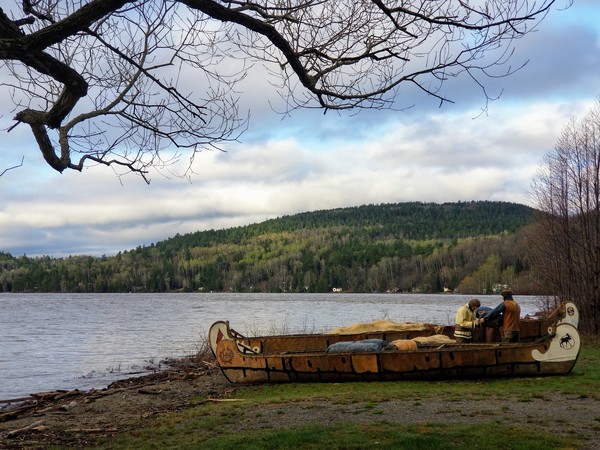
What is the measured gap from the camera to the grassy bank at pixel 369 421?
9.40 m

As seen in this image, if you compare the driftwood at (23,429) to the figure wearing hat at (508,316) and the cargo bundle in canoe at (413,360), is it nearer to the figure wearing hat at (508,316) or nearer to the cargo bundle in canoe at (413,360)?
the cargo bundle in canoe at (413,360)

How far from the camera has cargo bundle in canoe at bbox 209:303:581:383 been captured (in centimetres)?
1648

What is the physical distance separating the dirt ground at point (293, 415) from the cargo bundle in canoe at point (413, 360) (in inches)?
41.9

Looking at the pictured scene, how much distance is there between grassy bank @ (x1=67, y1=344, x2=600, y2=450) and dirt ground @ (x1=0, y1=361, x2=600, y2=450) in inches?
1.6

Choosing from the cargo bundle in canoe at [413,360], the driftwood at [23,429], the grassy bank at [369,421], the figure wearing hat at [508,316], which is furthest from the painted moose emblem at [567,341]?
the driftwood at [23,429]

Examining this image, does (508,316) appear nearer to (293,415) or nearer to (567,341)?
(567,341)

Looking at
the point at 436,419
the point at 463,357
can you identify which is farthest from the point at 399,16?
the point at 463,357

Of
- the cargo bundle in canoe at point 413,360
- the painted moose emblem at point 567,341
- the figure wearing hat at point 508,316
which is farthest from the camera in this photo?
the figure wearing hat at point 508,316

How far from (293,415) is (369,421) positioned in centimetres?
165

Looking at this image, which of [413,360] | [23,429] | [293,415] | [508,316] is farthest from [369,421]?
[508,316]

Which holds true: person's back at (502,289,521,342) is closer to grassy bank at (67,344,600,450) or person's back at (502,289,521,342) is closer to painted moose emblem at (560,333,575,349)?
grassy bank at (67,344,600,450)

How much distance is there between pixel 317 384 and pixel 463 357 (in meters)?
3.47

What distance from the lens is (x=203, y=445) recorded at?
9.96 metres

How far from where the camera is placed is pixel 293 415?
1223 cm
